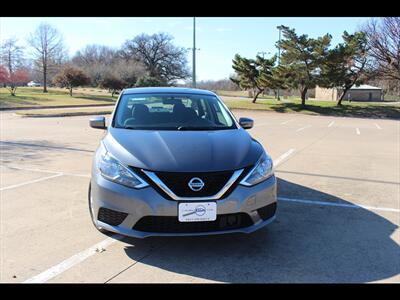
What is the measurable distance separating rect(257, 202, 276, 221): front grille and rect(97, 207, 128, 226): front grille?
1271mm

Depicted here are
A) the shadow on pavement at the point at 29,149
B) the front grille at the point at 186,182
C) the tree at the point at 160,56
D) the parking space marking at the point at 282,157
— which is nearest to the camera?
the front grille at the point at 186,182

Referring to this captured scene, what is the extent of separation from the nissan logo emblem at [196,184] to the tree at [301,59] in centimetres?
3653

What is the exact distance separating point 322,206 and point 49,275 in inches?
148

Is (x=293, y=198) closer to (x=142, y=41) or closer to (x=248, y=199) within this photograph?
(x=248, y=199)

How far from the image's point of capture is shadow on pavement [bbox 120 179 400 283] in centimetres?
361

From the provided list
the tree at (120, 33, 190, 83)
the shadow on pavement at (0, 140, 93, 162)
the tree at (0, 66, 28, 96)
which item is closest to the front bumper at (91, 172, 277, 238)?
the shadow on pavement at (0, 140, 93, 162)

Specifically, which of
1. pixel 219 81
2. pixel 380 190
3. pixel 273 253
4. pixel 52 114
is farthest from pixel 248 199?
pixel 219 81

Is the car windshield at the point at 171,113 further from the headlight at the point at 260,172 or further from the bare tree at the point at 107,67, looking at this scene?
the bare tree at the point at 107,67

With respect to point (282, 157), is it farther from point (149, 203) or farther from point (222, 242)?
point (149, 203)

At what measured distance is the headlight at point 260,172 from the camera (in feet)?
13.0

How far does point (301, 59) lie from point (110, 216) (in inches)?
1463

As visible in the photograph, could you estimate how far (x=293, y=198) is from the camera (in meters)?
6.24

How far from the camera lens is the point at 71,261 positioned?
12.6ft

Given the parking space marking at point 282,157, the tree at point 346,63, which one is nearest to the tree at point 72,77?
the tree at point 346,63
